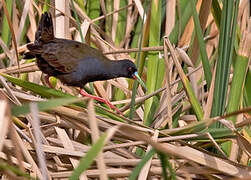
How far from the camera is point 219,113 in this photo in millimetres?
2148

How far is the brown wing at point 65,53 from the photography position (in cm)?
268

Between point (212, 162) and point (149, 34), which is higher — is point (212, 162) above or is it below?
below

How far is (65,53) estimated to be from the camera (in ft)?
8.89

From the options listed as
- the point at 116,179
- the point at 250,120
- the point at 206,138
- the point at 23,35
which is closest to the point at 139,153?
the point at 116,179

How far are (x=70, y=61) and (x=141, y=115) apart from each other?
0.49 m

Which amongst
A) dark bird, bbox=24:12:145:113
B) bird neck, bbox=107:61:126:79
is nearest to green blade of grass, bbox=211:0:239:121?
dark bird, bbox=24:12:145:113

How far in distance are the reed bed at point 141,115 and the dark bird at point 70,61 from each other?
0.33ft

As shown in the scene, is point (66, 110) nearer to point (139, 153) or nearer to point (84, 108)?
point (84, 108)

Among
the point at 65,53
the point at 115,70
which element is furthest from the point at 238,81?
the point at 65,53

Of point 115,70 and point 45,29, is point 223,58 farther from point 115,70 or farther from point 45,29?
point 45,29

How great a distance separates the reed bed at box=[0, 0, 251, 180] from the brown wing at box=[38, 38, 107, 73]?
0.17 meters

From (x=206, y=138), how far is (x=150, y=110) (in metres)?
0.55

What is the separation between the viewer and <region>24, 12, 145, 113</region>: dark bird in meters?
2.68

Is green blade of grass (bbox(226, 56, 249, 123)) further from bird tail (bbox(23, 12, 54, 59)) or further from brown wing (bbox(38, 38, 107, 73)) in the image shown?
bird tail (bbox(23, 12, 54, 59))
